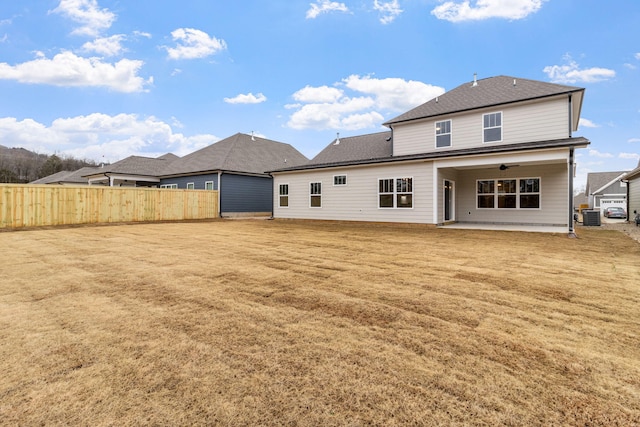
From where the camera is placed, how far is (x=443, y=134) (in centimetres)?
1411

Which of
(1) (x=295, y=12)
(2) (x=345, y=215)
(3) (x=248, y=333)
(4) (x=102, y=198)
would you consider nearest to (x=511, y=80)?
(2) (x=345, y=215)

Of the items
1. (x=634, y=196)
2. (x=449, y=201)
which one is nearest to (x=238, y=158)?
(x=449, y=201)

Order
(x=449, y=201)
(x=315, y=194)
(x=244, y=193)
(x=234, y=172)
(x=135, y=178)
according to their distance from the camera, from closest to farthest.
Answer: (x=449, y=201) < (x=315, y=194) < (x=234, y=172) < (x=244, y=193) < (x=135, y=178)

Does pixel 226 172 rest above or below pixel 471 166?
above

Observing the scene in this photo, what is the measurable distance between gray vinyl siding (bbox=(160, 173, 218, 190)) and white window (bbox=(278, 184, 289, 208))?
520 cm

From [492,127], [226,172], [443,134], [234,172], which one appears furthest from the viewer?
[234,172]

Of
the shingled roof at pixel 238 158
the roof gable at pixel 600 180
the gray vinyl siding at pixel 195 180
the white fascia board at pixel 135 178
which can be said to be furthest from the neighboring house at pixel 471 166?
the roof gable at pixel 600 180

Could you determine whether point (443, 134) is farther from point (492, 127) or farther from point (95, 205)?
point (95, 205)

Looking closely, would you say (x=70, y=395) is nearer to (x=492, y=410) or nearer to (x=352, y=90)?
(x=492, y=410)

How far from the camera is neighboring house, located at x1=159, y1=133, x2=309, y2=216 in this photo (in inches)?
806

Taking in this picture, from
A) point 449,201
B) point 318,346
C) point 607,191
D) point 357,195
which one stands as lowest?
point 318,346

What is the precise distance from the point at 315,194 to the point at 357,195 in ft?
Result: 8.94

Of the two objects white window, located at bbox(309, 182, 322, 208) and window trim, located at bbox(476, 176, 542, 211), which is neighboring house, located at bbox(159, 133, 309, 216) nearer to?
white window, located at bbox(309, 182, 322, 208)

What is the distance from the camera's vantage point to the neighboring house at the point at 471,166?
38.6 feet
